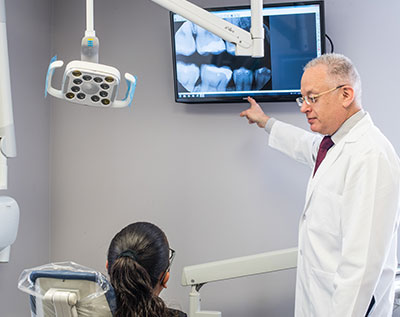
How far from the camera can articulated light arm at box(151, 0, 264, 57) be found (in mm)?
1449

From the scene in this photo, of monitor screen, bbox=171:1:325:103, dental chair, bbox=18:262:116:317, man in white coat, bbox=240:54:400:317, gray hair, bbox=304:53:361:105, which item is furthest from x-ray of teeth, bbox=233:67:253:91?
dental chair, bbox=18:262:116:317

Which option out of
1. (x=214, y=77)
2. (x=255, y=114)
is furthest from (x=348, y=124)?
(x=214, y=77)

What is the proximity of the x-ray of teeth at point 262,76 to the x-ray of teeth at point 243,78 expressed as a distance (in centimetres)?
3

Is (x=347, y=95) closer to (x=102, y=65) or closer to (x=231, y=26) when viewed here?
(x=231, y=26)

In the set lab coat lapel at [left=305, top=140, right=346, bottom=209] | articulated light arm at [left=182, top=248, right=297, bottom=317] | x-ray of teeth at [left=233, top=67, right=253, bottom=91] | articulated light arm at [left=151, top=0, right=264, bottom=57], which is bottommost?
articulated light arm at [left=182, top=248, right=297, bottom=317]

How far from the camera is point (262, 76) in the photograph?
220cm

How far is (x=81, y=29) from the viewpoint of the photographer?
2516 millimetres

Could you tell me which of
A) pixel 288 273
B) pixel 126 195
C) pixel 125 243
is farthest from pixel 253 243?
pixel 125 243

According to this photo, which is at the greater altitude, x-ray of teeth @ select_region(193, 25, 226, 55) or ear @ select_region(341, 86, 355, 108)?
x-ray of teeth @ select_region(193, 25, 226, 55)

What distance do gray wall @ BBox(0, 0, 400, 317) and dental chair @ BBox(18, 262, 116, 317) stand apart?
125 centimetres

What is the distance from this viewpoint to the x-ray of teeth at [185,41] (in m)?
2.21

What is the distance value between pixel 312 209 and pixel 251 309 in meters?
0.91

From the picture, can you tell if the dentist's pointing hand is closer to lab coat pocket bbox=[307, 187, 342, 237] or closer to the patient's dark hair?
lab coat pocket bbox=[307, 187, 342, 237]

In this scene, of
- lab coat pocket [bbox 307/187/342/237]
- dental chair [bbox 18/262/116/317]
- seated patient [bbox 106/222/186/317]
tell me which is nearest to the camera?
dental chair [bbox 18/262/116/317]
